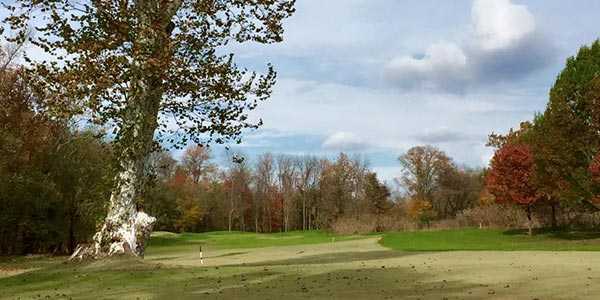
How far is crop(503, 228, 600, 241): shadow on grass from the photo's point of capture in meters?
37.1

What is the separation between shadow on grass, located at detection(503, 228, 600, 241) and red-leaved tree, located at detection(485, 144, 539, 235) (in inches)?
72.9

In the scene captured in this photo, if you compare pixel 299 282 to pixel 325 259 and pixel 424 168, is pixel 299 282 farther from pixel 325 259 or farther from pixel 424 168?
pixel 424 168

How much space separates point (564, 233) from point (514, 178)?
198 inches

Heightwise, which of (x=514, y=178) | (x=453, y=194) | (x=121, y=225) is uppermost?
(x=453, y=194)

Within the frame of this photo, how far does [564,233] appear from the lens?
41.1m

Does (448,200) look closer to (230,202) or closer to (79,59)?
(230,202)

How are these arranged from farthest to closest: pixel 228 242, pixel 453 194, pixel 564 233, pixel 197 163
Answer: pixel 197 163
pixel 453 194
pixel 228 242
pixel 564 233

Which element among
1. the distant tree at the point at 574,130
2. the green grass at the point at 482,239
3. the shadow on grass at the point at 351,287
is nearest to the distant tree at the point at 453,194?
the green grass at the point at 482,239

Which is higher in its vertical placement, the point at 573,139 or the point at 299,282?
the point at 573,139

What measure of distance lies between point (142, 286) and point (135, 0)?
8693mm

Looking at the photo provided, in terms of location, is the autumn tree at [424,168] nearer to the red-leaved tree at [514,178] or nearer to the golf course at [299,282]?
the red-leaved tree at [514,178]

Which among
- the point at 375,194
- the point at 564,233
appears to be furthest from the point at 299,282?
the point at 375,194

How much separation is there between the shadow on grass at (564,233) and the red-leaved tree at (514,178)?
1.85m

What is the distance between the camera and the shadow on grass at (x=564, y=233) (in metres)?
37.1
